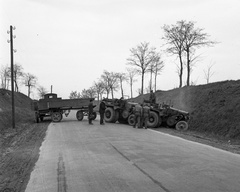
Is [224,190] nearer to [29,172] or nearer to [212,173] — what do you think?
[212,173]

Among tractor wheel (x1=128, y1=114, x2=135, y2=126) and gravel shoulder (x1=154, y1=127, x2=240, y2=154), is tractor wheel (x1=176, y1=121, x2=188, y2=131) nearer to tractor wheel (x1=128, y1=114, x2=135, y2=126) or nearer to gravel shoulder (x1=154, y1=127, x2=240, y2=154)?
gravel shoulder (x1=154, y1=127, x2=240, y2=154)

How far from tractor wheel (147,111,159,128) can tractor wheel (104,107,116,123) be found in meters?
3.42

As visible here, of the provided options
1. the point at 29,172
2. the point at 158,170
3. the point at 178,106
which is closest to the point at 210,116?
the point at 178,106

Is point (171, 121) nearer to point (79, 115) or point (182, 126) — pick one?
point (182, 126)

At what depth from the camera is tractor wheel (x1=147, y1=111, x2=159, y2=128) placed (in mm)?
18594

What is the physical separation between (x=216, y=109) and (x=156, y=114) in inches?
187

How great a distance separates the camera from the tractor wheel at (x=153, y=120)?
18.6m

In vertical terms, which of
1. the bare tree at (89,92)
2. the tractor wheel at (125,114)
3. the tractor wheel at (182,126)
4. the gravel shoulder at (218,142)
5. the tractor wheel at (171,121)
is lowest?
the gravel shoulder at (218,142)

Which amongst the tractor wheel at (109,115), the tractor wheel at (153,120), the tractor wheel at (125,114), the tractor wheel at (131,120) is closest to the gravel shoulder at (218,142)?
the tractor wheel at (153,120)

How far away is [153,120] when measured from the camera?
18.8 m

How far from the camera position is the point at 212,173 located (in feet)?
21.5

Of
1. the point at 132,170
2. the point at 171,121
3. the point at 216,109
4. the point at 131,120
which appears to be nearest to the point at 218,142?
the point at 171,121

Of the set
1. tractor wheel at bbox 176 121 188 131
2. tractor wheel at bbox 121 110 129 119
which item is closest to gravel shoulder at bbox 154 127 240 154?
tractor wheel at bbox 176 121 188 131

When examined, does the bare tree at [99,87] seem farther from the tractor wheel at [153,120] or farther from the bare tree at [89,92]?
the tractor wheel at [153,120]
